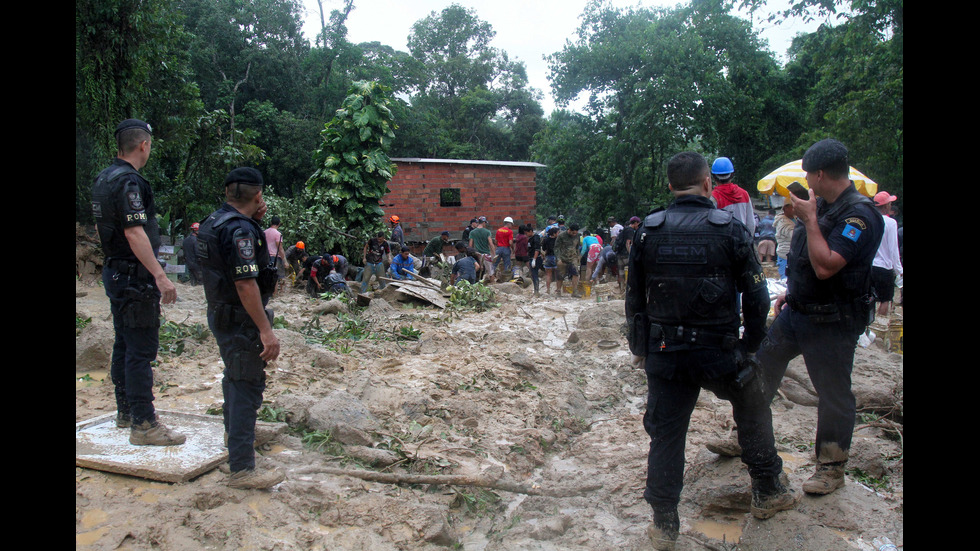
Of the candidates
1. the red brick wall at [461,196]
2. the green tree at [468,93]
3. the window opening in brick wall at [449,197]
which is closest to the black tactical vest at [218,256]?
the red brick wall at [461,196]

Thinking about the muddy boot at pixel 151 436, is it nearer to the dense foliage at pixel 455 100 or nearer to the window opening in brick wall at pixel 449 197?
the dense foliage at pixel 455 100

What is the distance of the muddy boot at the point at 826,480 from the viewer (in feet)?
10.7

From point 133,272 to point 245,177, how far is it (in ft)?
3.03

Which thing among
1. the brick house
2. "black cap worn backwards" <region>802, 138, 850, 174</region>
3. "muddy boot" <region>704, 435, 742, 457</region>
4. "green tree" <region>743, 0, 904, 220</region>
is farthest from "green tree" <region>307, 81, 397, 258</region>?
"black cap worn backwards" <region>802, 138, 850, 174</region>

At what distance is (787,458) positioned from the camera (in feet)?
13.1

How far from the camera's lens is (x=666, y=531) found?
302 cm

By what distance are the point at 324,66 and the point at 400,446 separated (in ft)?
104

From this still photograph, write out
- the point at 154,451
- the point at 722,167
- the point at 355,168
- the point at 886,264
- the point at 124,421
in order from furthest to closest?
the point at 355,168
the point at 886,264
the point at 722,167
the point at 124,421
the point at 154,451

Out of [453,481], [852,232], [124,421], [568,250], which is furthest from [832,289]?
[568,250]

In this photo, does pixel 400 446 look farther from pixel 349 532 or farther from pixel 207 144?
pixel 207 144

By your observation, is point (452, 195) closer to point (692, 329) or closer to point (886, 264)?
point (886, 264)

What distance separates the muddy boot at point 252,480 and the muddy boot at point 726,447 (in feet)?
8.22

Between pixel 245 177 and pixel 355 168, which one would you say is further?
pixel 355 168
